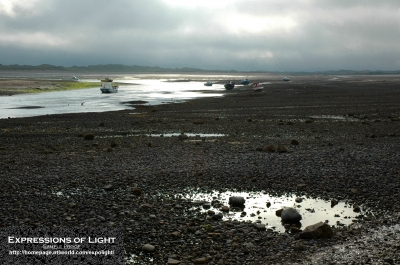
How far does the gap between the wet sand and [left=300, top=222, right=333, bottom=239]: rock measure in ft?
0.58

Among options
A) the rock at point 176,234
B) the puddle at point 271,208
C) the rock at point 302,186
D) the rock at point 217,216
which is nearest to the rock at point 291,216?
the puddle at point 271,208

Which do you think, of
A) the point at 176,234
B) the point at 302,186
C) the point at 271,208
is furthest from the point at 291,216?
the point at 302,186

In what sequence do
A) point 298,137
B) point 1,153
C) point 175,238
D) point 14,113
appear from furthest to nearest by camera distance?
point 14,113, point 298,137, point 1,153, point 175,238

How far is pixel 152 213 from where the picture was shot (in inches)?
412

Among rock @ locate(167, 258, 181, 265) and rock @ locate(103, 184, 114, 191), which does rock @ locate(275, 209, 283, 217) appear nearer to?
rock @ locate(167, 258, 181, 265)

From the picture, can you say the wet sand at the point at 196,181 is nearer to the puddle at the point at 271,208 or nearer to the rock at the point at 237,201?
the puddle at the point at 271,208

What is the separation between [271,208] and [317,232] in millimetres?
2271

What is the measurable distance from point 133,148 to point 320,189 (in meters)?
9.84

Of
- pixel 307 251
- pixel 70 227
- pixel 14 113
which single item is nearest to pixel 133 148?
pixel 70 227

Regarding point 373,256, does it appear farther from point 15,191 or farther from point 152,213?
point 15,191

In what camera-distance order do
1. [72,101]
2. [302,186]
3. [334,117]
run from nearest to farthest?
[302,186] → [334,117] → [72,101]

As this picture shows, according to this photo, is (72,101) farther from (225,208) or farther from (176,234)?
(176,234)

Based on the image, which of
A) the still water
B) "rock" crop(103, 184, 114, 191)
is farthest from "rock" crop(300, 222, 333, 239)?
the still water

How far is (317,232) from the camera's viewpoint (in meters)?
8.91
